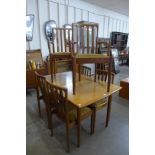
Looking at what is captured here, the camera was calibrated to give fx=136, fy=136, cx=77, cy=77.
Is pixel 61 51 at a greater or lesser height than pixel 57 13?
lesser

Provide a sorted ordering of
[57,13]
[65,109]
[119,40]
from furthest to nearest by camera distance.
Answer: [119,40] → [57,13] → [65,109]

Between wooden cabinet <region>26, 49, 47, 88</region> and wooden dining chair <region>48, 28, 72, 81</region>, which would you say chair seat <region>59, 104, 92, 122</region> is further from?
wooden cabinet <region>26, 49, 47, 88</region>

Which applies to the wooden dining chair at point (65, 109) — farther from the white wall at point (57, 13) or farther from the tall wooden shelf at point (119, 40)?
the tall wooden shelf at point (119, 40)

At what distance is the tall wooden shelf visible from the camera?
624 cm

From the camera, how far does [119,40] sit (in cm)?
655

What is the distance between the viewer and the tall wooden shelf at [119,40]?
6242 mm

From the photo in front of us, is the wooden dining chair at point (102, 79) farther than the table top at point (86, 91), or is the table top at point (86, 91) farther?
the wooden dining chair at point (102, 79)

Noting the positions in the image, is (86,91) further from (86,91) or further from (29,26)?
(29,26)

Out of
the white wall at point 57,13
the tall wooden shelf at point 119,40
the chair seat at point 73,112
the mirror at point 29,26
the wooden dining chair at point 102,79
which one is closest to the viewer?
the chair seat at point 73,112

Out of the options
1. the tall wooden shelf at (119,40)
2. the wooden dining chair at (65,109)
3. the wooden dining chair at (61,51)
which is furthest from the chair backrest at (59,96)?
the tall wooden shelf at (119,40)

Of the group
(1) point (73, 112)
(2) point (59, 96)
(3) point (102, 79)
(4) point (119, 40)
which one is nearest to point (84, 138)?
(1) point (73, 112)
